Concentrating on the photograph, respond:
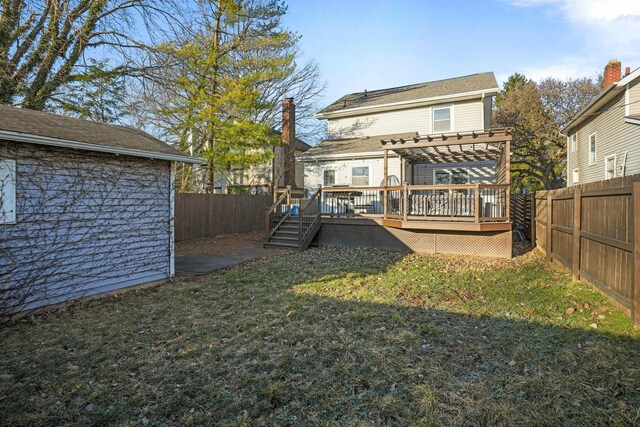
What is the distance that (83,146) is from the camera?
600cm

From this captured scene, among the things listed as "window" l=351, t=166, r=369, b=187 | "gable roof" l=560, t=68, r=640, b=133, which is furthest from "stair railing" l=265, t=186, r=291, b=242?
"gable roof" l=560, t=68, r=640, b=133

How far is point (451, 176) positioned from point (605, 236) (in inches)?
400

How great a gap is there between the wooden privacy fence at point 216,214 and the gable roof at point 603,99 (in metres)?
14.8

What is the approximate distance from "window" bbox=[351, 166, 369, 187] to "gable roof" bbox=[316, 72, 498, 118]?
365 cm

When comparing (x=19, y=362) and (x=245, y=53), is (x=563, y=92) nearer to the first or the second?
(x=245, y=53)

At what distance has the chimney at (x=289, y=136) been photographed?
21000mm

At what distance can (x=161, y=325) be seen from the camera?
5.05 metres

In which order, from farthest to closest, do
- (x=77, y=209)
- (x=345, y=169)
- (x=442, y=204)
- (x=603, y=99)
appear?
(x=345, y=169), (x=603, y=99), (x=442, y=204), (x=77, y=209)

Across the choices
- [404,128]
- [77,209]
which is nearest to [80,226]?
[77,209]

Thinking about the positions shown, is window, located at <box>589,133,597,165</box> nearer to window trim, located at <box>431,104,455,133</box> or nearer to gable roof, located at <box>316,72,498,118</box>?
gable roof, located at <box>316,72,498,118</box>

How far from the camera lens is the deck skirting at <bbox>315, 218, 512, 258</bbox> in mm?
9977

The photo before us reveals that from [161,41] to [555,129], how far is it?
81.3 feet

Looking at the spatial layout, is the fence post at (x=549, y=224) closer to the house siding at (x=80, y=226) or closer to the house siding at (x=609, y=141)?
the house siding at (x=609, y=141)

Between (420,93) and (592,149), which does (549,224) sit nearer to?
(592,149)
